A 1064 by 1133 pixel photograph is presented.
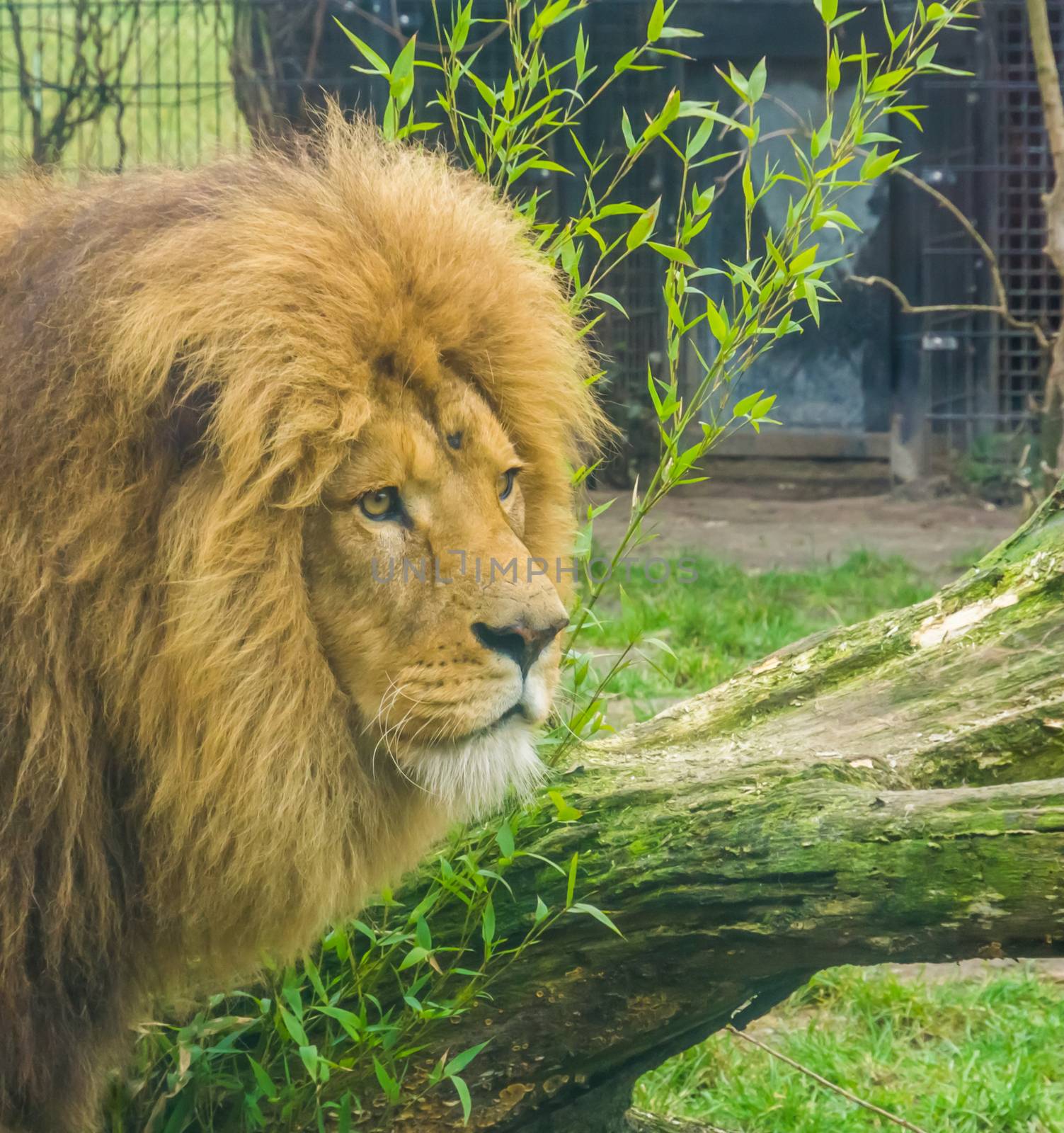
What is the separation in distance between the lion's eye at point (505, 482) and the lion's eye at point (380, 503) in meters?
0.19

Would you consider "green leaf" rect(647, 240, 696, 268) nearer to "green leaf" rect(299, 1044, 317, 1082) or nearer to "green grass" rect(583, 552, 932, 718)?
"green leaf" rect(299, 1044, 317, 1082)

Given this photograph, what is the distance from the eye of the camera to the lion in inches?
79.0

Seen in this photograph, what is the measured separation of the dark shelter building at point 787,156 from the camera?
7.55m

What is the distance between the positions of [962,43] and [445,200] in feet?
23.5

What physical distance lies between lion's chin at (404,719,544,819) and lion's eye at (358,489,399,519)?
0.34 m

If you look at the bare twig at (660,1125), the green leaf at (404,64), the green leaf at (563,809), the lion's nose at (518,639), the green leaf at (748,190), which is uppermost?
the green leaf at (404,64)

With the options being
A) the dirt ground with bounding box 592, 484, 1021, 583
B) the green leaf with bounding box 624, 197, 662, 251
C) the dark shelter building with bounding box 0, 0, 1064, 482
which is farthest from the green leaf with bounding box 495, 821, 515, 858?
the dark shelter building with bounding box 0, 0, 1064, 482

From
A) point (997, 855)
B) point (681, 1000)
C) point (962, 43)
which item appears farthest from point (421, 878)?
point (962, 43)

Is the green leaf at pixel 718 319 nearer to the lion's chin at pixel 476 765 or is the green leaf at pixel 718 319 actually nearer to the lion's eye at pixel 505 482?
the lion's eye at pixel 505 482

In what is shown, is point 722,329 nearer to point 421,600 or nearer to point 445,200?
point 445,200

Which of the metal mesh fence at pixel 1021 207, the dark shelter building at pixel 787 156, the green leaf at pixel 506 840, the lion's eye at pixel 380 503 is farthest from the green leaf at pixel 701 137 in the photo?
the metal mesh fence at pixel 1021 207

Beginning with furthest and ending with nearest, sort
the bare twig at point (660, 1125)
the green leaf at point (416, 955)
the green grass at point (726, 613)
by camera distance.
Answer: the green grass at point (726, 613) → the bare twig at point (660, 1125) → the green leaf at point (416, 955)

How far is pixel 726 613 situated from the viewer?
20.4ft

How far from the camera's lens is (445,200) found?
229cm
